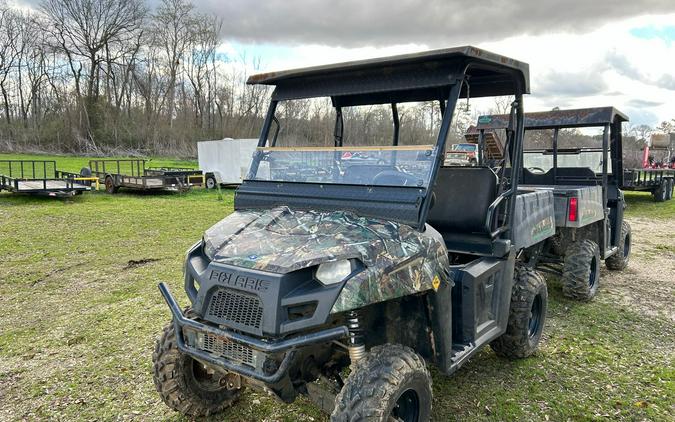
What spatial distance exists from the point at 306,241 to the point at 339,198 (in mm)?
613

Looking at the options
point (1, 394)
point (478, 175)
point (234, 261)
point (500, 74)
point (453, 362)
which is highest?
point (500, 74)

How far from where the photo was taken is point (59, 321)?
16.6 ft

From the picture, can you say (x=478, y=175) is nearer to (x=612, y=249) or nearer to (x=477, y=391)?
(x=477, y=391)

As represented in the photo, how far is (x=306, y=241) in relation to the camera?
104 inches

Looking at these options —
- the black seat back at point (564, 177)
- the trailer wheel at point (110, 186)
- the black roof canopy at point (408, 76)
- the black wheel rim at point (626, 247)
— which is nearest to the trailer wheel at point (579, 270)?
the black seat back at point (564, 177)

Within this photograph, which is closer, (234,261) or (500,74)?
(234,261)

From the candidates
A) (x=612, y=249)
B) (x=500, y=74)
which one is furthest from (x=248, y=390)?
(x=612, y=249)

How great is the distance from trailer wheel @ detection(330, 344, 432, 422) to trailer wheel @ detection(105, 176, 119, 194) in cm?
1682

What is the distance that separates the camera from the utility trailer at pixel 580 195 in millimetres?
5625

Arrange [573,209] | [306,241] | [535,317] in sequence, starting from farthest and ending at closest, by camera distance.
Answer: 1. [573,209]
2. [535,317]
3. [306,241]

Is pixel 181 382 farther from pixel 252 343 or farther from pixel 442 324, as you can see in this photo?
pixel 442 324

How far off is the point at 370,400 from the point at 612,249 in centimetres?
583

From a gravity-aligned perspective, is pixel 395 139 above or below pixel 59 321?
above

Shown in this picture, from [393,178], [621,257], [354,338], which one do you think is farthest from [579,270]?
[354,338]
